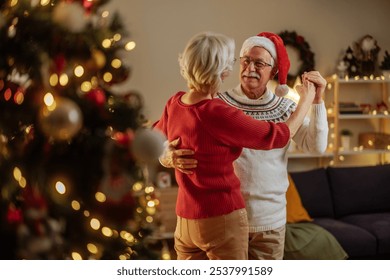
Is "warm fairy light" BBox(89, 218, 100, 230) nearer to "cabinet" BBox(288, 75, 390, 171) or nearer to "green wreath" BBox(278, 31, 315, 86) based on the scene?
"green wreath" BBox(278, 31, 315, 86)

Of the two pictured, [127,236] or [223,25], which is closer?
[127,236]

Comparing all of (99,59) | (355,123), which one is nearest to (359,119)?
(355,123)

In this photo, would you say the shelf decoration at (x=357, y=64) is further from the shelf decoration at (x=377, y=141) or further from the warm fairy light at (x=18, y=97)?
the warm fairy light at (x=18, y=97)

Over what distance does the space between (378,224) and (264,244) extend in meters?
1.65

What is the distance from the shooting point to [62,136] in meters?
0.75

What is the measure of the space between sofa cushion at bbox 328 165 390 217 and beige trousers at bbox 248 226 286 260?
5.80 ft

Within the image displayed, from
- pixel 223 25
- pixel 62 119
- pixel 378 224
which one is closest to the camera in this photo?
pixel 62 119

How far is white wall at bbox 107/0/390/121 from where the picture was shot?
7.22ft

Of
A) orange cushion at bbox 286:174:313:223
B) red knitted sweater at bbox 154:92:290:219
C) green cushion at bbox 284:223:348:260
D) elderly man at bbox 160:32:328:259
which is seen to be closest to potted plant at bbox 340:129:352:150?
orange cushion at bbox 286:174:313:223

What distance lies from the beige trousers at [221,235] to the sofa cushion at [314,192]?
1.75 metres

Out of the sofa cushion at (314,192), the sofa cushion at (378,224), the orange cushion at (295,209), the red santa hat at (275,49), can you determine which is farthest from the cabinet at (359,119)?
the red santa hat at (275,49)

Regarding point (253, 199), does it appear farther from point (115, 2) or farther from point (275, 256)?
point (115, 2)

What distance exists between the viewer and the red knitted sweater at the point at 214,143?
0.97 metres

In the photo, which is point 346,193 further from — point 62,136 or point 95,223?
point 62,136
